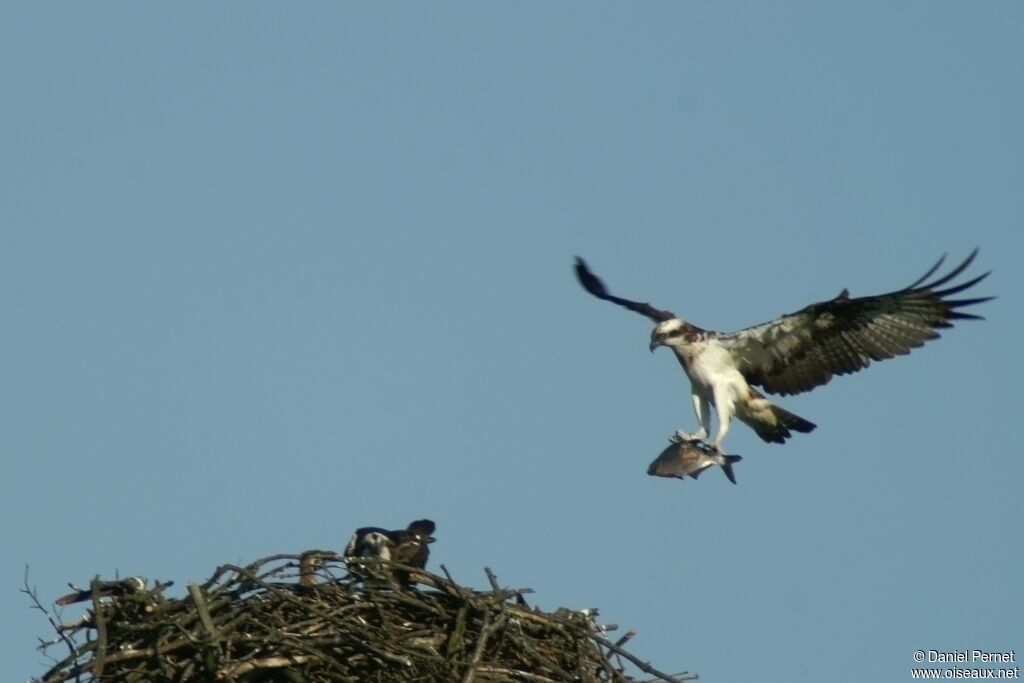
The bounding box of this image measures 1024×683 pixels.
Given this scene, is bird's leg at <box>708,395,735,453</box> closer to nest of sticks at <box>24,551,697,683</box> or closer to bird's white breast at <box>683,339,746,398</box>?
bird's white breast at <box>683,339,746,398</box>

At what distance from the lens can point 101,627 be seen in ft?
33.9

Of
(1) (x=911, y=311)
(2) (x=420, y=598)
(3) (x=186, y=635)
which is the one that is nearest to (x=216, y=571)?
(3) (x=186, y=635)

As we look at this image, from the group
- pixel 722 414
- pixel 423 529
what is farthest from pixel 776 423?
pixel 423 529

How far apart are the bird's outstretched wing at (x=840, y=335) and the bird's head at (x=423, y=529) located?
9.90ft

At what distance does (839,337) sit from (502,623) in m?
4.12

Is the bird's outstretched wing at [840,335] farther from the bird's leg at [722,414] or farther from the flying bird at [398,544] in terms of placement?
the flying bird at [398,544]

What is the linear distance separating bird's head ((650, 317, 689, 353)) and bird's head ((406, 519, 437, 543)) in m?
2.71

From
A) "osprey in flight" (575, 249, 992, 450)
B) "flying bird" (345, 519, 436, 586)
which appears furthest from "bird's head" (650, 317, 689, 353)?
"flying bird" (345, 519, 436, 586)

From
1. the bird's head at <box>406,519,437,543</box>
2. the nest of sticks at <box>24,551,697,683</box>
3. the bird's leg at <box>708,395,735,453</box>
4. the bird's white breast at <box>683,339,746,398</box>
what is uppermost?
the bird's white breast at <box>683,339,746,398</box>

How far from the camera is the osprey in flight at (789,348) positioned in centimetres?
1316

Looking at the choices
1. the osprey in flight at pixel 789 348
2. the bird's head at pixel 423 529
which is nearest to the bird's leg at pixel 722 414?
the osprey in flight at pixel 789 348

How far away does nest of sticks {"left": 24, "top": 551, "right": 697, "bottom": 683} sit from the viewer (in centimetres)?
1020

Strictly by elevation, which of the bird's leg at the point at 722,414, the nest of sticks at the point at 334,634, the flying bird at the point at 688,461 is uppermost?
the bird's leg at the point at 722,414

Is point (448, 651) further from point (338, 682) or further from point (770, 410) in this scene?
point (770, 410)
